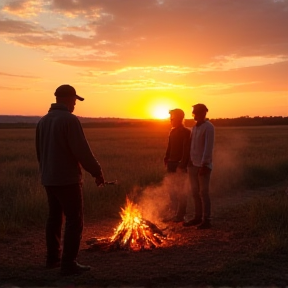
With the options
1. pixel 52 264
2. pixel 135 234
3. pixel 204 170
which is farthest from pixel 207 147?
pixel 52 264

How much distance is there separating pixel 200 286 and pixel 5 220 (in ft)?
14.5

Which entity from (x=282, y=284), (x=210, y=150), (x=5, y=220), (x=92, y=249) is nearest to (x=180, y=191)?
(x=210, y=150)

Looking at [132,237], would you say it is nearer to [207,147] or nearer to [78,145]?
[207,147]

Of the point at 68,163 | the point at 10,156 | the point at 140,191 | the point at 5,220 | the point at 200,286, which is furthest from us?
the point at 10,156

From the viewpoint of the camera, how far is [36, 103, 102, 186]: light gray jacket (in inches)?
201

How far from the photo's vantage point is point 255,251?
5934mm

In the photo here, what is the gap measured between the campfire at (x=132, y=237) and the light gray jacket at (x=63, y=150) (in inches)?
61.6

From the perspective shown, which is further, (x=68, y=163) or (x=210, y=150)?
(x=210, y=150)

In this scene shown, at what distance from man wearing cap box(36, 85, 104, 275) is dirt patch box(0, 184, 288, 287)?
0.36 metres

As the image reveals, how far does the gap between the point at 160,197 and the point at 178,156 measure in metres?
2.61

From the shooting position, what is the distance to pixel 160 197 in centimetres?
1073

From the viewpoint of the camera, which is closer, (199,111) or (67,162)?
(67,162)

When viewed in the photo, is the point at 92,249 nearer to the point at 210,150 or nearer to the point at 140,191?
the point at 210,150

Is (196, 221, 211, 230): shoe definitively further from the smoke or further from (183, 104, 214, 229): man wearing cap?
the smoke
